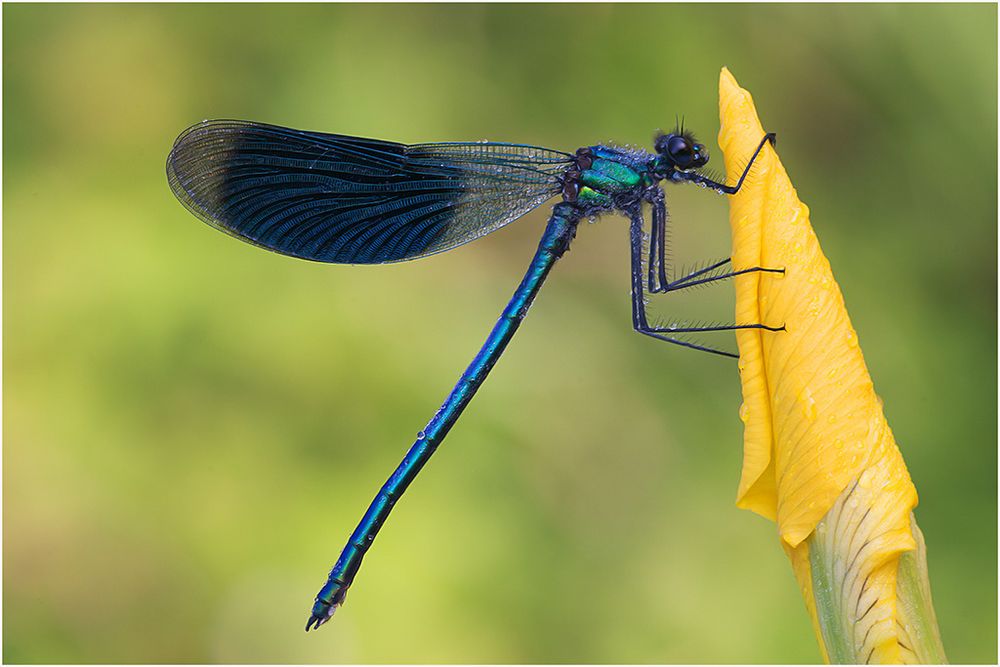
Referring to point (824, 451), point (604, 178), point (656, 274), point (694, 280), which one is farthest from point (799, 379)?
point (604, 178)

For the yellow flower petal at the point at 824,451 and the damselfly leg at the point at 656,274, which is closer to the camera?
the yellow flower petal at the point at 824,451

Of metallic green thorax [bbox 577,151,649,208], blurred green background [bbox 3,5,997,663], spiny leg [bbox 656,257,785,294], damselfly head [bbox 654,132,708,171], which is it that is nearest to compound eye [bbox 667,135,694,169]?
damselfly head [bbox 654,132,708,171]

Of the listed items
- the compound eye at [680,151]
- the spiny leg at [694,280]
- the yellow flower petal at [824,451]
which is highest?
the compound eye at [680,151]

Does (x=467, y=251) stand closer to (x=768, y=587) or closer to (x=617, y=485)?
(x=617, y=485)

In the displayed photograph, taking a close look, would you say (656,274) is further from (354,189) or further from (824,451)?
(824,451)

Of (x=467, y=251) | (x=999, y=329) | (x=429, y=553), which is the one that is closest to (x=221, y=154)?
(x=467, y=251)

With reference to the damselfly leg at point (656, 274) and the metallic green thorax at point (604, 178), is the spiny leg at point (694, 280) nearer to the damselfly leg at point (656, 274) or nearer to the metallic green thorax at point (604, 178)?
the damselfly leg at point (656, 274)

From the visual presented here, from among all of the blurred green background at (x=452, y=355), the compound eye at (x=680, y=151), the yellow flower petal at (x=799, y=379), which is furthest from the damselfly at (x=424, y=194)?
the yellow flower petal at (x=799, y=379)

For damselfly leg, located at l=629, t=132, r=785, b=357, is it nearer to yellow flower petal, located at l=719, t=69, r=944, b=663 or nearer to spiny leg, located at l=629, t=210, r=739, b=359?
spiny leg, located at l=629, t=210, r=739, b=359
